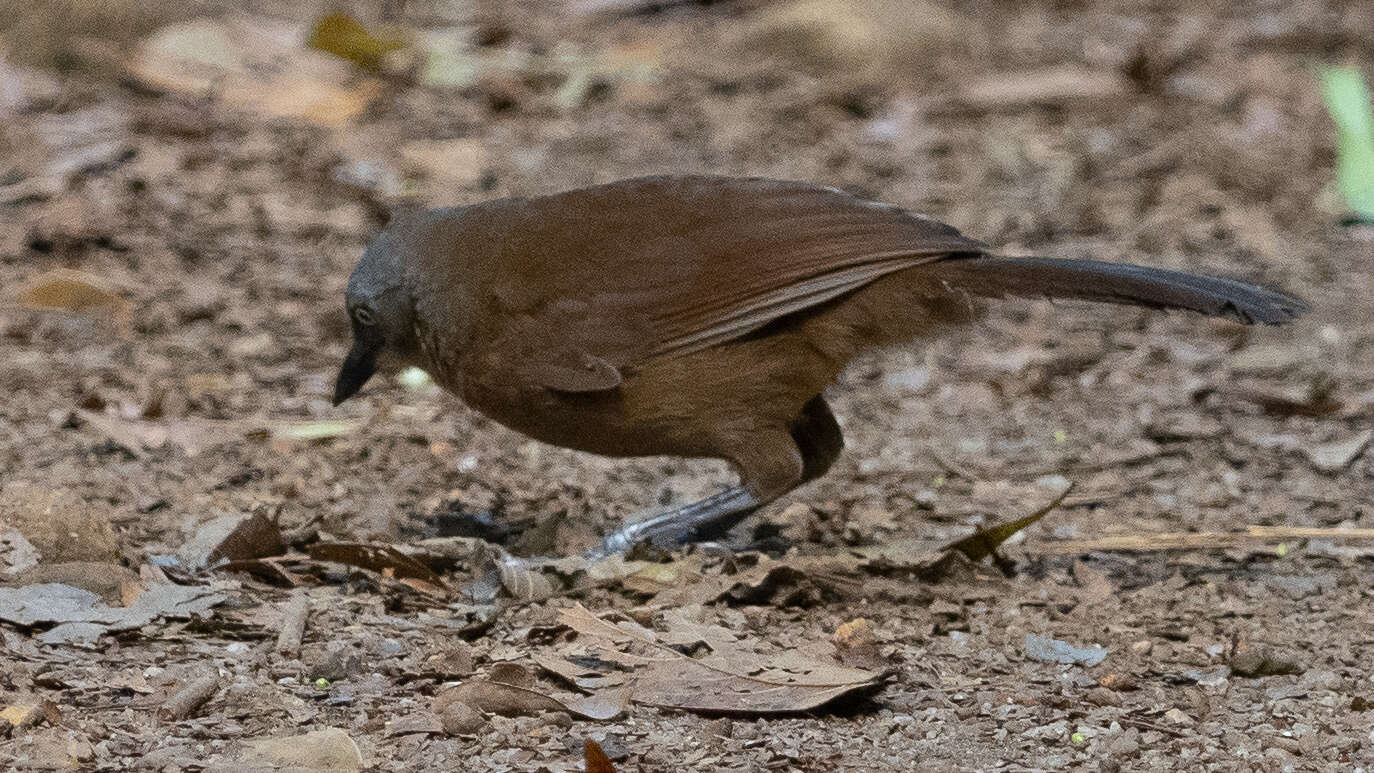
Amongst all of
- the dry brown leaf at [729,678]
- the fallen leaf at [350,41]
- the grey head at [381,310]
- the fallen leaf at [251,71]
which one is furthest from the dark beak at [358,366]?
the fallen leaf at [350,41]

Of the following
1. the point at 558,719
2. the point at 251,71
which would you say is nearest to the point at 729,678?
the point at 558,719

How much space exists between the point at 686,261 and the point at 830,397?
1.47 meters

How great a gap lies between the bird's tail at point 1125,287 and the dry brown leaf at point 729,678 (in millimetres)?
1205

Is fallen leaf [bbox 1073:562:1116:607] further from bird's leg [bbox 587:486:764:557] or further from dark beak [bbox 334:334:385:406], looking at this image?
dark beak [bbox 334:334:385:406]

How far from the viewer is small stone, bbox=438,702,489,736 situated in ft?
10.8

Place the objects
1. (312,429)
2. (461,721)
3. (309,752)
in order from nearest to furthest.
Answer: (309,752) → (461,721) → (312,429)

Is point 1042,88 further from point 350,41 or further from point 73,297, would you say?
point 73,297

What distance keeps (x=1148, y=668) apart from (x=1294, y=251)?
3802mm

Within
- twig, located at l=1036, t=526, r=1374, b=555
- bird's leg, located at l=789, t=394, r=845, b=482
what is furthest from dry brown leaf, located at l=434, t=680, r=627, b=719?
twig, located at l=1036, t=526, r=1374, b=555

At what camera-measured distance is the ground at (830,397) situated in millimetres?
3459

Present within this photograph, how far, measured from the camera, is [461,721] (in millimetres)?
3299

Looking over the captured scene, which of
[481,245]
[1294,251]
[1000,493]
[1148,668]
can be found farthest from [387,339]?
[1294,251]

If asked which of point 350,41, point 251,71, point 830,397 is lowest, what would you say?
point 830,397

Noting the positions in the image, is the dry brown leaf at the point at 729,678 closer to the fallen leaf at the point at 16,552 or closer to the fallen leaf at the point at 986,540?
the fallen leaf at the point at 986,540
